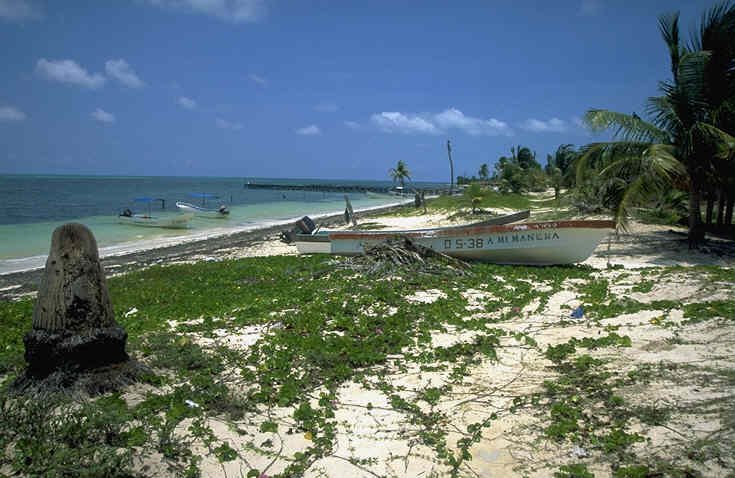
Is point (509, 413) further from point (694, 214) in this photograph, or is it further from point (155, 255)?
point (155, 255)

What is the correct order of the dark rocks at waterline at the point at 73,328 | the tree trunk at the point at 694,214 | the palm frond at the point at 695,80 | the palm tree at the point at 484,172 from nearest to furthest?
the dark rocks at waterline at the point at 73,328 → the palm frond at the point at 695,80 → the tree trunk at the point at 694,214 → the palm tree at the point at 484,172

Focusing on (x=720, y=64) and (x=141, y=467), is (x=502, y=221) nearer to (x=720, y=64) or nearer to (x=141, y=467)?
(x=720, y=64)

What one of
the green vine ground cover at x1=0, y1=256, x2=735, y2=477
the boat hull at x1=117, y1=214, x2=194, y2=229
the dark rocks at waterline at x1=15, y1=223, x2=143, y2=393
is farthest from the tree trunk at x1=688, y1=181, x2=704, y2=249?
the boat hull at x1=117, y1=214, x2=194, y2=229

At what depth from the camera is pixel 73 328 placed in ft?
13.4

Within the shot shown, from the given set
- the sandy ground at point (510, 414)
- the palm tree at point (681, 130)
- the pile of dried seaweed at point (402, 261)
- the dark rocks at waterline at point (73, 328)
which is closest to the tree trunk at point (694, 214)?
the palm tree at point (681, 130)

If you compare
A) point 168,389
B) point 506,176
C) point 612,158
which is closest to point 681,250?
point 612,158

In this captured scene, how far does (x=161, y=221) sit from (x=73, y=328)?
2886 centimetres

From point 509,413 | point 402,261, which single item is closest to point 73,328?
point 509,413

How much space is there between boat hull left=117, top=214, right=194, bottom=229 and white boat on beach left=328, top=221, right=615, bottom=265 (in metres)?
20.8

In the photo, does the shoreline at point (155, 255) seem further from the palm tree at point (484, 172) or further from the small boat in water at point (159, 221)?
the palm tree at point (484, 172)

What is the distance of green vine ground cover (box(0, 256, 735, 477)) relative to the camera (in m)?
3.23

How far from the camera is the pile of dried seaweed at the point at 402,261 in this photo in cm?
1022

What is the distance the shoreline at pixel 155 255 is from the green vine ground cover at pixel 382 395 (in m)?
6.76

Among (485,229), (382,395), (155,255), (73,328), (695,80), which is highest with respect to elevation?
(695,80)
